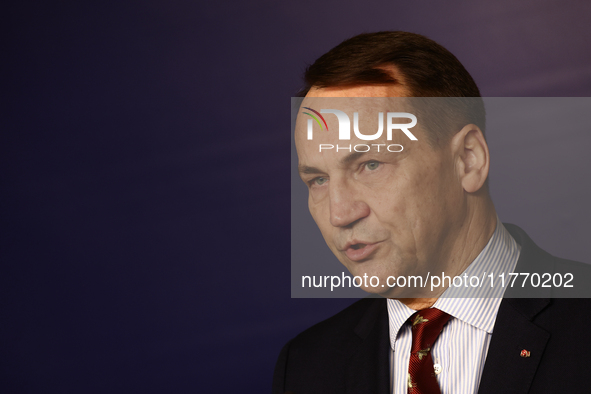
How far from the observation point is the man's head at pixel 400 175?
130 centimetres

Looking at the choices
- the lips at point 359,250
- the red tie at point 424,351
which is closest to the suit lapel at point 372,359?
the red tie at point 424,351

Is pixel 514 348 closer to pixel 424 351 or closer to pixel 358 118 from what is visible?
pixel 424 351

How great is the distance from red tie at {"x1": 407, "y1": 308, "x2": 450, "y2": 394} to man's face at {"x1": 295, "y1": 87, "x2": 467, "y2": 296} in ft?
0.35

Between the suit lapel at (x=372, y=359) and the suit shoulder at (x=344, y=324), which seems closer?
the suit lapel at (x=372, y=359)

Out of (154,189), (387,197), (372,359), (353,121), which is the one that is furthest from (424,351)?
(154,189)

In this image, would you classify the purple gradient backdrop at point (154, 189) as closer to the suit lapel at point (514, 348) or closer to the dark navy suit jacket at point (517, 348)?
the dark navy suit jacket at point (517, 348)

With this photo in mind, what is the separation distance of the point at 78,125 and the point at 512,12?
5.17ft

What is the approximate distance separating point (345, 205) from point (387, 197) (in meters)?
0.10

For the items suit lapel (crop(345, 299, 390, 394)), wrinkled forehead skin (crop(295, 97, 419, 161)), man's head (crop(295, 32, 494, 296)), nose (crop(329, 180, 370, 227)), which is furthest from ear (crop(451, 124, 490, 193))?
suit lapel (crop(345, 299, 390, 394))

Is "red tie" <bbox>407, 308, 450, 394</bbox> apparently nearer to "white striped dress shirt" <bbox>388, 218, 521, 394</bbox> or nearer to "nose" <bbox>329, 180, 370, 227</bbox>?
"white striped dress shirt" <bbox>388, 218, 521, 394</bbox>

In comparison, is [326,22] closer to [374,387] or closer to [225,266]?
[225,266]

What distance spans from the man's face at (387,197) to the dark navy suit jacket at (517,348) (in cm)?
21

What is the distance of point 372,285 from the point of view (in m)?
1.31

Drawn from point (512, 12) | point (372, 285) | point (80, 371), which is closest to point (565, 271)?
point (372, 285)
